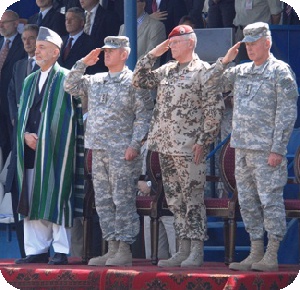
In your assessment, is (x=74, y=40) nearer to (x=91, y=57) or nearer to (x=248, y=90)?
(x=91, y=57)

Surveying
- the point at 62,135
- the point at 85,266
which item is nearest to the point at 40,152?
the point at 62,135

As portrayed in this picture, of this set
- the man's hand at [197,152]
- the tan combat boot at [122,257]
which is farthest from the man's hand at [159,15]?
the man's hand at [197,152]

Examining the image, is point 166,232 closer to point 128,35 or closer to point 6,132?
point 128,35

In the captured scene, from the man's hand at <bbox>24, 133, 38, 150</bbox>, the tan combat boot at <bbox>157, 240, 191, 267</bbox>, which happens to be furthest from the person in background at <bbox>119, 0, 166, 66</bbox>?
the tan combat boot at <bbox>157, 240, 191, 267</bbox>

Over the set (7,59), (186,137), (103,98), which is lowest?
(186,137)

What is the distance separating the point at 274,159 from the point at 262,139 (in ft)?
0.68

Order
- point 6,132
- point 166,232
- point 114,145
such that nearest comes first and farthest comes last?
point 114,145 < point 166,232 < point 6,132

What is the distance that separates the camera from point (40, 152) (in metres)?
11.8

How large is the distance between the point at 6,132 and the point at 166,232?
11.6 ft

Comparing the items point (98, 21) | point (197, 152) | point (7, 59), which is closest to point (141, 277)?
point (197, 152)

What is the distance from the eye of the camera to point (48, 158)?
11805 millimetres

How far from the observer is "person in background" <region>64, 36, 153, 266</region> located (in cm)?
1140

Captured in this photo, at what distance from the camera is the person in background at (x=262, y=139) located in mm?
10477

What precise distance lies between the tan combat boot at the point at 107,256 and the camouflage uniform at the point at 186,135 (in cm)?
69
